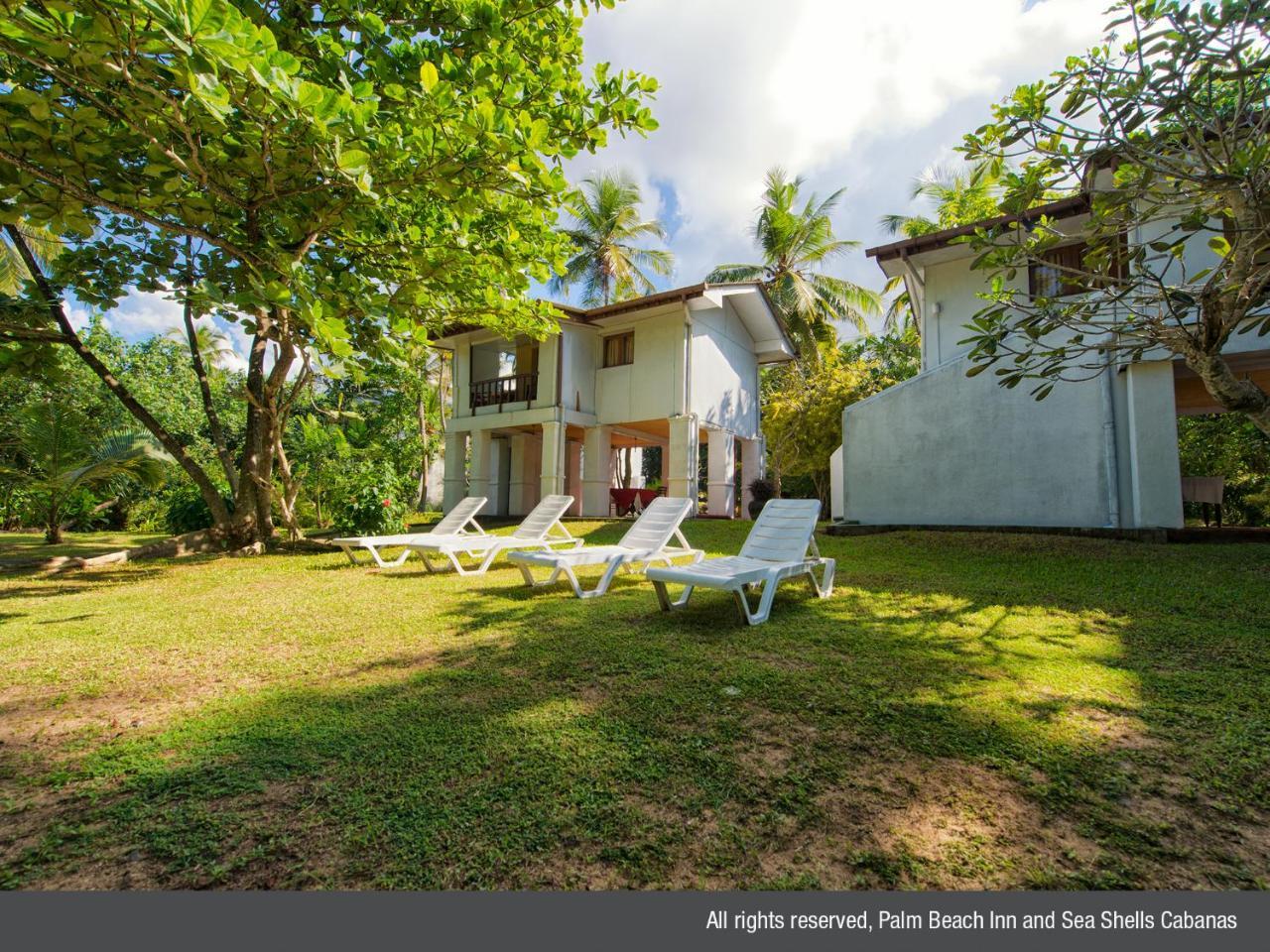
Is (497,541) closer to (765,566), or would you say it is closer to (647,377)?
(765,566)

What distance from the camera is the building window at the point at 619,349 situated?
16.7 metres

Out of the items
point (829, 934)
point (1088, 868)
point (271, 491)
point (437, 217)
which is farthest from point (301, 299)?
point (271, 491)

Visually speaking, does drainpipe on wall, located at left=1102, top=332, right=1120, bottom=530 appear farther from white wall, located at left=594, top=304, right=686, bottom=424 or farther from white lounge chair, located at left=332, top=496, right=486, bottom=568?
white lounge chair, located at left=332, top=496, right=486, bottom=568

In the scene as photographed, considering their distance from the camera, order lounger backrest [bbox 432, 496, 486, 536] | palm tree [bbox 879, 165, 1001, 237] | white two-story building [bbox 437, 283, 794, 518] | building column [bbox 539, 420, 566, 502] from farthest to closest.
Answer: palm tree [bbox 879, 165, 1001, 237], building column [bbox 539, 420, 566, 502], white two-story building [bbox 437, 283, 794, 518], lounger backrest [bbox 432, 496, 486, 536]

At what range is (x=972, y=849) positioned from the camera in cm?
188

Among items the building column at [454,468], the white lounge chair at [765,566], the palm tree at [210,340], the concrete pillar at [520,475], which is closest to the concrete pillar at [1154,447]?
the white lounge chair at [765,566]

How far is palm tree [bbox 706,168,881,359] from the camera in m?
22.5

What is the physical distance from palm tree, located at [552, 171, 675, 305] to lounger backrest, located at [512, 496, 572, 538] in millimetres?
18232

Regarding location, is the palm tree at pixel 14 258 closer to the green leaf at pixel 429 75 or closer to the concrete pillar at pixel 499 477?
the concrete pillar at pixel 499 477

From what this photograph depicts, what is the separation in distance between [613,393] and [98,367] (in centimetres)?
1115

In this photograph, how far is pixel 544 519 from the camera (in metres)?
9.01

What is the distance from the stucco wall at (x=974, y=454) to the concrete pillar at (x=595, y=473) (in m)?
7.34

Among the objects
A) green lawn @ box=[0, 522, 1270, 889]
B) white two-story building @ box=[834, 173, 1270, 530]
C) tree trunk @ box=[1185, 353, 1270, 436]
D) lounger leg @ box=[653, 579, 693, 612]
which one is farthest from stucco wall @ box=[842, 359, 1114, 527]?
lounger leg @ box=[653, 579, 693, 612]

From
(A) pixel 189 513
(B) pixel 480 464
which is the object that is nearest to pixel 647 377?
(B) pixel 480 464
